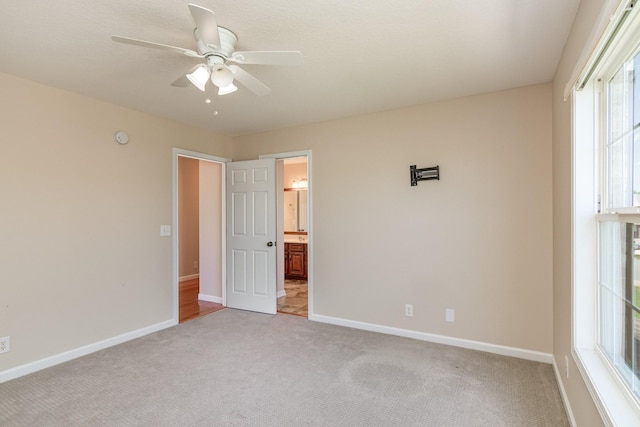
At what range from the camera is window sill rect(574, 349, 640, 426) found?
1219 millimetres

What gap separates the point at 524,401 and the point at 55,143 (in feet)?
14.1

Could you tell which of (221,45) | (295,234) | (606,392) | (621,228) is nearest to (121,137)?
(221,45)

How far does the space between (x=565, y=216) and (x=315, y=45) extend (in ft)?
6.67

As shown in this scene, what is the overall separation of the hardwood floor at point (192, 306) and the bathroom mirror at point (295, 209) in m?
2.26

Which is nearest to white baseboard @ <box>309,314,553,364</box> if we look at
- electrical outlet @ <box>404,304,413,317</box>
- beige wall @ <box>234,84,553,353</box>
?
beige wall @ <box>234,84,553,353</box>

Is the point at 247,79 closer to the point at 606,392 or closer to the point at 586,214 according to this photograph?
the point at 586,214

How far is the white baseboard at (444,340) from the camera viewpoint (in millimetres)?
2815

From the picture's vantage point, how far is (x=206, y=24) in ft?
4.94

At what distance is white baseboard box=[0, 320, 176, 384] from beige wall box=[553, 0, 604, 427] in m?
3.79

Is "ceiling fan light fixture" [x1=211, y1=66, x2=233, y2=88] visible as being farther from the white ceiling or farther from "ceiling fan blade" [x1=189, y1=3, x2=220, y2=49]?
the white ceiling

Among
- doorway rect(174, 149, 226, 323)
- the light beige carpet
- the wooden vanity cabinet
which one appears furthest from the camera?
the wooden vanity cabinet

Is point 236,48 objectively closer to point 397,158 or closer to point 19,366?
point 397,158

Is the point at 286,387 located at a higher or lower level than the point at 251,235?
lower

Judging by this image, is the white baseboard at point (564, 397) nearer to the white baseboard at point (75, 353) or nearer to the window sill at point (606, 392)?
the window sill at point (606, 392)
